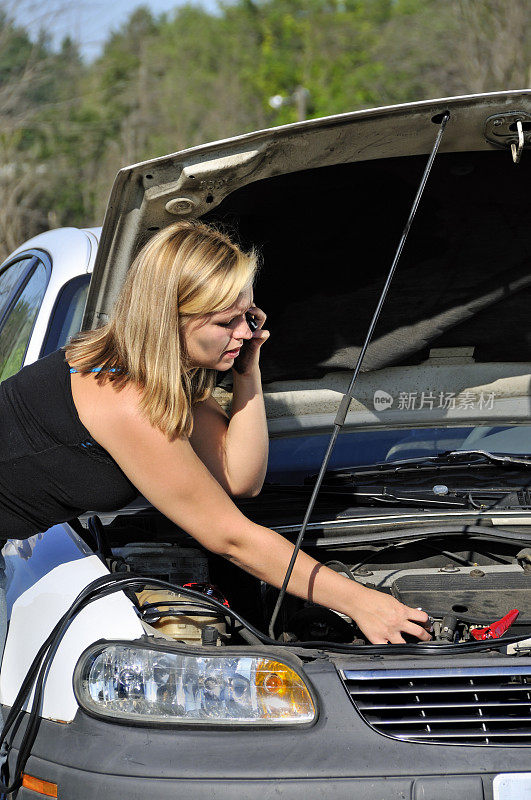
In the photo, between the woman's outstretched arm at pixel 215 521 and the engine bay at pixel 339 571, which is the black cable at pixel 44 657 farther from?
the woman's outstretched arm at pixel 215 521

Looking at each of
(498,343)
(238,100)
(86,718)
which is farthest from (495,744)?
(238,100)

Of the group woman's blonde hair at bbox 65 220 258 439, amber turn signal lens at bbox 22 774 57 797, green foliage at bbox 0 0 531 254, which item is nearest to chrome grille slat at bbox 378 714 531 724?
amber turn signal lens at bbox 22 774 57 797

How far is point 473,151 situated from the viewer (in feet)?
8.49

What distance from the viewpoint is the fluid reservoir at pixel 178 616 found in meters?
2.06

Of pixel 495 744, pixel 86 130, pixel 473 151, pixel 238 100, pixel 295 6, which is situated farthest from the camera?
pixel 295 6

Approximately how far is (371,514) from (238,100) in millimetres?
31972

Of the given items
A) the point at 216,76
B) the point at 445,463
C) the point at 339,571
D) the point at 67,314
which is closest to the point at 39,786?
the point at 339,571

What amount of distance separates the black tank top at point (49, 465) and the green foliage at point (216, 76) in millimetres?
9633

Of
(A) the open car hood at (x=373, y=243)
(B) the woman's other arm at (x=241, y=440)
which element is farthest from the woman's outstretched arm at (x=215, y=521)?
(A) the open car hood at (x=373, y=243)

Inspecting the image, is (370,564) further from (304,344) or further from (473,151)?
(473,151)

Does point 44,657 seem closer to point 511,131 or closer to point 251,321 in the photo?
point 251,321

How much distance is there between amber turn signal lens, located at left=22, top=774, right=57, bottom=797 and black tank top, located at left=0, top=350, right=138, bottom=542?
63 cm

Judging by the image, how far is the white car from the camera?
5.79ft

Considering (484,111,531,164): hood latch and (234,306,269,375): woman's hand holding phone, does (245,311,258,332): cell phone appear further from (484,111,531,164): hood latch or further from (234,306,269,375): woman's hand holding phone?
(484,111,531,164): hood latch
